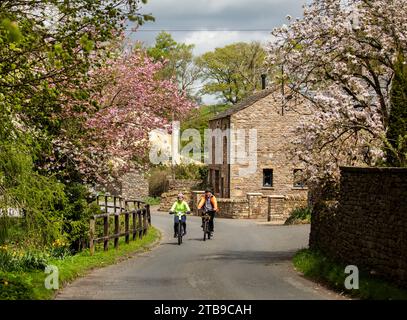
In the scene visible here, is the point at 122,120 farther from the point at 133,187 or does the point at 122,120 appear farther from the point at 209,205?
the point at 133,187

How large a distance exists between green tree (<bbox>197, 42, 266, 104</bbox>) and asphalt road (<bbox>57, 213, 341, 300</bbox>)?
1854 inches

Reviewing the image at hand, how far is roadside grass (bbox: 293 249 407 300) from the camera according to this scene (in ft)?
39.2

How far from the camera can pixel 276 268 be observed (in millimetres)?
17562

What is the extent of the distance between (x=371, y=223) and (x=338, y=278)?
123 centimetres

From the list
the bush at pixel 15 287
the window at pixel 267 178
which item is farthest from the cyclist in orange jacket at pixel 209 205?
the window at pixel 267 178

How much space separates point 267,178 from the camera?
50.5 metres

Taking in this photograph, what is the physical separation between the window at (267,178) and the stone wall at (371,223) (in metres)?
32.3

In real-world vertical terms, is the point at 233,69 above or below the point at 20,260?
above

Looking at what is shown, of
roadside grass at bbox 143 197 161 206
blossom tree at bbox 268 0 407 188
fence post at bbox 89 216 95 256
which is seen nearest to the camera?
blossom tree at bbox 268 0 407 188

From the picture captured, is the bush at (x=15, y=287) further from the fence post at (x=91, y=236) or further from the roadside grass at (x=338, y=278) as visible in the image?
the fence post at (x=91, y=236)

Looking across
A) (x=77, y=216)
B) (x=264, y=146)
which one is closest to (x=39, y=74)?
(x=77, y=216)

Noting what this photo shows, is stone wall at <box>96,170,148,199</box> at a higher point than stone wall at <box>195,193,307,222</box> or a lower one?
higher

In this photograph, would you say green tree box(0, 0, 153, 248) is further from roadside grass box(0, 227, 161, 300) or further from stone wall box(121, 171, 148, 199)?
stone wall box(121, 171, 148, 199)

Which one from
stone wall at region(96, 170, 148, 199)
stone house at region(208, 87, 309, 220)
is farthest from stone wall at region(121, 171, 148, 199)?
stone house at region(208, 87, 309, 220)
